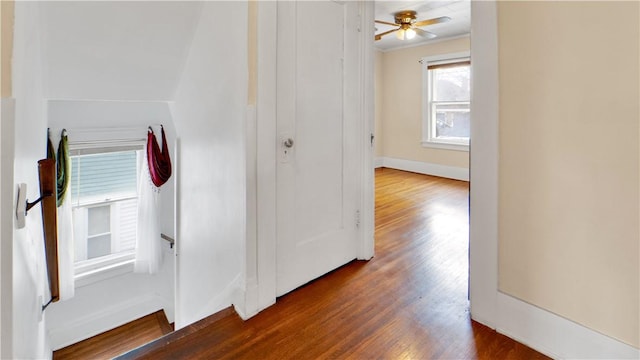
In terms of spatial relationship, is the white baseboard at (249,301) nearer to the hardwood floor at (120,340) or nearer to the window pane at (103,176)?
the hardwood floor at (120,340)

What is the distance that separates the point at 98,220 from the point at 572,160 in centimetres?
462

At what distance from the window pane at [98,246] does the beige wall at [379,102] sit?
14.2ft

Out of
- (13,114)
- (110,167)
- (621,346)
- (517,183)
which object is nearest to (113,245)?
(110,167)

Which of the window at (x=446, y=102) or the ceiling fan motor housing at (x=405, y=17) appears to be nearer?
the ceiling fan motor housing at (x=405, y=17)

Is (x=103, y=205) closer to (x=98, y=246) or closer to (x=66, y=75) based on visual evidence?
(x=98, y=246)

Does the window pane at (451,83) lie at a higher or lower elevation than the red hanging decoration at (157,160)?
higher

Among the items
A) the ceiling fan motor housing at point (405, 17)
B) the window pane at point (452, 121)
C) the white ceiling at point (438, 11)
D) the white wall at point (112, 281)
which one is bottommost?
the white wall at point (112, 281)

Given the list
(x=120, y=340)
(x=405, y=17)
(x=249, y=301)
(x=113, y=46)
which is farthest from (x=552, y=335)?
(x=120, y=340)

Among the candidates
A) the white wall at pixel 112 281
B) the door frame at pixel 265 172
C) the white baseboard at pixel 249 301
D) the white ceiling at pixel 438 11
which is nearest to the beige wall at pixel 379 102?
the white ceiling at pixel 438 11

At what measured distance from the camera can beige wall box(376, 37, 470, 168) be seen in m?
5.29

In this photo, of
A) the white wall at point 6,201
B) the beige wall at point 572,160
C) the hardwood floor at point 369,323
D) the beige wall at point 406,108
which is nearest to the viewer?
the white wall at point 6,201

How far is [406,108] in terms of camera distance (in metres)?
5.80

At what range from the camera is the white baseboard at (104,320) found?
12.0 feet

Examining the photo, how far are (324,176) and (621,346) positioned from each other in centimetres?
146
